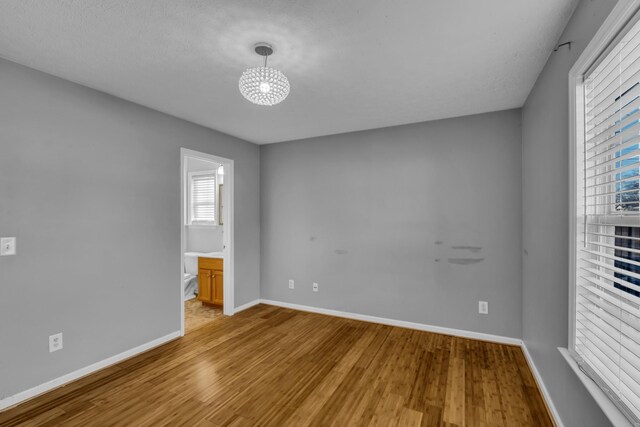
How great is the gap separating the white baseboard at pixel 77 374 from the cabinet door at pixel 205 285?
108 cm

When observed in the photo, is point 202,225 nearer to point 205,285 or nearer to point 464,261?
point 205,285

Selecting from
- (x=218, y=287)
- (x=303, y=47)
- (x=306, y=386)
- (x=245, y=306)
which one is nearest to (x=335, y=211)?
(x=245, y=306)

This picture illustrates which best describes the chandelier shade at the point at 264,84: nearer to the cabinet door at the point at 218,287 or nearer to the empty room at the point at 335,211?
the empty room at the point at 335,211

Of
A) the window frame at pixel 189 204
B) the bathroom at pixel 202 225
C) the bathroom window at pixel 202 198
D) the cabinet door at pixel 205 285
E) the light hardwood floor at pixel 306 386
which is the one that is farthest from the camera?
the bathroom window at pixel 202 198

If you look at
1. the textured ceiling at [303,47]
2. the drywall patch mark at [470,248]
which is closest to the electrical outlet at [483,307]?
the drywall patch mark at [470,248]

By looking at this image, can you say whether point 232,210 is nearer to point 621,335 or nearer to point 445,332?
point 445,332

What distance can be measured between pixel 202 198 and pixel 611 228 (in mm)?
5519

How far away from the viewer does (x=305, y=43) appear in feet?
6.32

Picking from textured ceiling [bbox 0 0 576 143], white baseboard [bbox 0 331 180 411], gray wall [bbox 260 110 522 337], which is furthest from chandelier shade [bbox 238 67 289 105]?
white baseboard [bbox 0 331 180 411]

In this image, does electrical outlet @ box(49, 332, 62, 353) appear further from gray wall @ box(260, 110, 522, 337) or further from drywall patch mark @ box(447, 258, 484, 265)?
drywall patch mark @ box(447, 258, 484, 265)

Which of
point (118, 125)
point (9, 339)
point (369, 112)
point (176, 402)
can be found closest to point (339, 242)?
point (369, 112)

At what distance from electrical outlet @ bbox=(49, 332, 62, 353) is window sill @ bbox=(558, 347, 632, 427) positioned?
3.47 metres

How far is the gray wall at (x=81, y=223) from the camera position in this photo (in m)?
2.18

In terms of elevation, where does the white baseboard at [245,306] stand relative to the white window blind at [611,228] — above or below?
below
